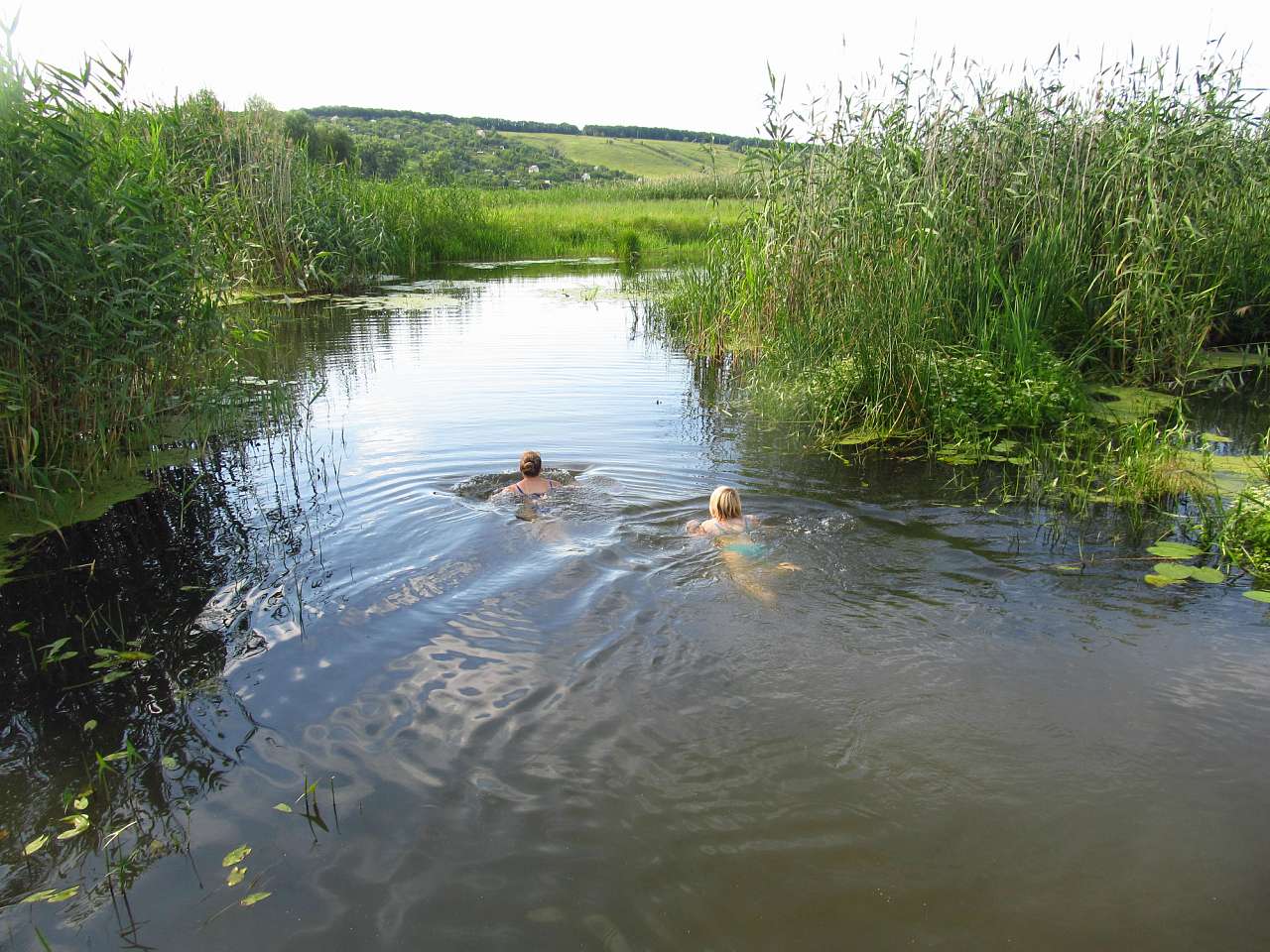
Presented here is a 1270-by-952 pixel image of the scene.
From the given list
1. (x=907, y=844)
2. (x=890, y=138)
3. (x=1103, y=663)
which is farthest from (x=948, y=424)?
(x=907, y=844)

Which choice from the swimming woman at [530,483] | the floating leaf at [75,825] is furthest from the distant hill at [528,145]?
the floating leaf at [75,825]

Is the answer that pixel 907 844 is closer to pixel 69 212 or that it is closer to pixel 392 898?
pixel 392 898

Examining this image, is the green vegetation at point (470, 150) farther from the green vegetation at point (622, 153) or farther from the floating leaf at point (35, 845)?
the floating leaf at point (35, 845)

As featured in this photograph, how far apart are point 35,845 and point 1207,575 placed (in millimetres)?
6003

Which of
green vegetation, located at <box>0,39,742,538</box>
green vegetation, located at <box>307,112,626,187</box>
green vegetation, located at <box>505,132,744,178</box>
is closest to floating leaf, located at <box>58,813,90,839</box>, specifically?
green vegetation, located at <box>0,39,742,538</box>

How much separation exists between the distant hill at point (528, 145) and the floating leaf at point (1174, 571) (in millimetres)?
70399

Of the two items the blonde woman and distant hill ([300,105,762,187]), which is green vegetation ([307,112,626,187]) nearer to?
distant hill ([300,105,762,187])

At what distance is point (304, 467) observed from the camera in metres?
7.62

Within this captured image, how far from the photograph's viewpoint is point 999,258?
28.9 ft

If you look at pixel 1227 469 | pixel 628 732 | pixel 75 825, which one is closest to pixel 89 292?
pixel 75 825

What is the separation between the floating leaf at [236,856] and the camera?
3038mm

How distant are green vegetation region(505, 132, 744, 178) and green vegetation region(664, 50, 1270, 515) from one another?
84.2 m

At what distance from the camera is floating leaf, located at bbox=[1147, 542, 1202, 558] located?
5.38 metres

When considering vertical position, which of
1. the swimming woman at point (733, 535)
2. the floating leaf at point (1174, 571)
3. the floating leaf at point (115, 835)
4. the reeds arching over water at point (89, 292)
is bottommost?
the floating leaf at point (115, 835)
